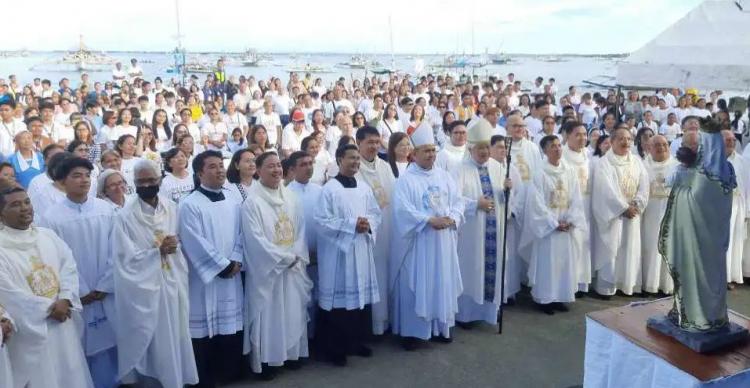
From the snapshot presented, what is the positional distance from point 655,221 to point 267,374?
487 centimetres

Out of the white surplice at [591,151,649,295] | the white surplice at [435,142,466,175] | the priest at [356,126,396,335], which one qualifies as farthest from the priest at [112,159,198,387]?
the white surplice at [591,151,649,295]

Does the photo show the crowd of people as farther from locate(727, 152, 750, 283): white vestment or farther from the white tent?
the white tent

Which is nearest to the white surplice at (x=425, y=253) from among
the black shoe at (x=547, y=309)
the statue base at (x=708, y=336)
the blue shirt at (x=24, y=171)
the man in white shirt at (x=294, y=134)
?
the black shoe at (x=547, y=309)

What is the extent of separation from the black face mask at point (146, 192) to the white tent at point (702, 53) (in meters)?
3.93

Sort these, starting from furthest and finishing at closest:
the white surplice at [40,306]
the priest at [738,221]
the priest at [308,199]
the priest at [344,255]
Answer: the priest at [738,221] < the priest at [308,199] < the priest at [344,255] < the white surplice at [40,306]

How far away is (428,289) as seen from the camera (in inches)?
229

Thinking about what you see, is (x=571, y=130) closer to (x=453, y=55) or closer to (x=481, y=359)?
(x=481, y=359)

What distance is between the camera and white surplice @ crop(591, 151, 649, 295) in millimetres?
7160

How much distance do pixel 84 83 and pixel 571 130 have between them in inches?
→ 579

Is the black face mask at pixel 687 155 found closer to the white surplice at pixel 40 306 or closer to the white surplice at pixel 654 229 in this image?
the white surplice at pixel 40 306

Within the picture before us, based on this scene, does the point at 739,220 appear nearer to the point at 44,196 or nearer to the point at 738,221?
the point at 738,221

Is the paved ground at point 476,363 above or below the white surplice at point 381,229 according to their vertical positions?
below

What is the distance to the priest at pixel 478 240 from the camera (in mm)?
6398

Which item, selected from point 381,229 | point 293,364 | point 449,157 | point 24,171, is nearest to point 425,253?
point 381,229
